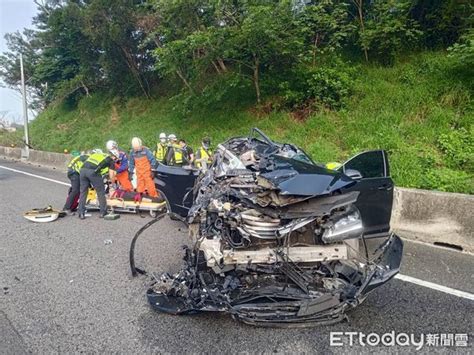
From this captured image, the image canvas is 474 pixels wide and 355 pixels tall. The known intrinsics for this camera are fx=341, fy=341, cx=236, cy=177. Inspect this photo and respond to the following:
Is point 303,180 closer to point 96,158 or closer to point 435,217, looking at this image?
point 435,217

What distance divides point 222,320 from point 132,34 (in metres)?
16.5

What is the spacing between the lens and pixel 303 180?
9.20 feet

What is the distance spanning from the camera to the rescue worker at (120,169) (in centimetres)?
747

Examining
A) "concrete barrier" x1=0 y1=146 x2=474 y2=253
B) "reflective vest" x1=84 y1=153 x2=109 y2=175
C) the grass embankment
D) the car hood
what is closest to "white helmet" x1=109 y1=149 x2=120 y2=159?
"reflective vest" x1=84 y1=153 x2=109 y2=175

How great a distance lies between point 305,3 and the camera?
32.4 feet

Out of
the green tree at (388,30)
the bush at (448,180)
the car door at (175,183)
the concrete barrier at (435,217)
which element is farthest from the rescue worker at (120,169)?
the green tree at (388,30)

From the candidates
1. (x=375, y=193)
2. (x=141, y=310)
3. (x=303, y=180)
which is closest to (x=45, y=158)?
(x=141, y=310)

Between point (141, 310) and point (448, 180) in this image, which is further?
point (448, 180)

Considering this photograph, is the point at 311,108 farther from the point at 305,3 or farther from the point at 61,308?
the point at 61,308

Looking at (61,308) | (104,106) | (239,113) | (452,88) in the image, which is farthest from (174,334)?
(104,106)

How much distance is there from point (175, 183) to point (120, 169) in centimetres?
245

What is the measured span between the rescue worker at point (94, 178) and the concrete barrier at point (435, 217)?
5.41 m

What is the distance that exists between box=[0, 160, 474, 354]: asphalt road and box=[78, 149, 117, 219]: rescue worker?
1797mm

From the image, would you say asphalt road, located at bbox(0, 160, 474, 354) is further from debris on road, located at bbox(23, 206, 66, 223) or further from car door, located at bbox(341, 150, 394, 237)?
debris on road, located at bbox(23, 206, 66, 223)
